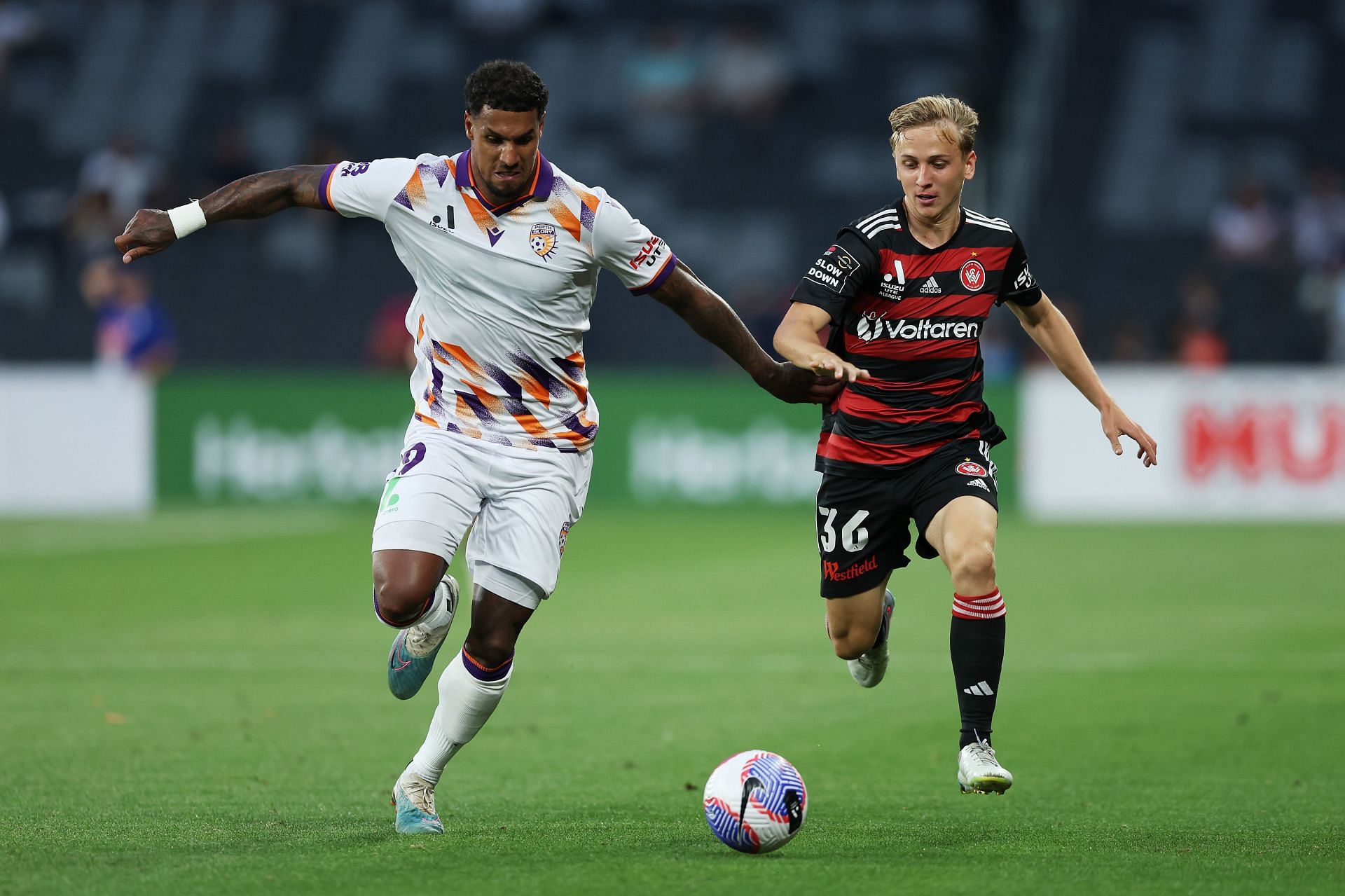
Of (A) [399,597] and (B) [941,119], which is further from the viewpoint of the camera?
(B) [941,119]

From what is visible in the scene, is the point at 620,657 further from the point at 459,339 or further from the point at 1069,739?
the point at 459,339

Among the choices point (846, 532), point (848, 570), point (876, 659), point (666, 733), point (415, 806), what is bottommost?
point (666, 733)

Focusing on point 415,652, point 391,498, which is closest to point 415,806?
point 415,652

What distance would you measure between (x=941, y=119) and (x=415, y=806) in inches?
111

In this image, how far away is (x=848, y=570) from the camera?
22.2 feet

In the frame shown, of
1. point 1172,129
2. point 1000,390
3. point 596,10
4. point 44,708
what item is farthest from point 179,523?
point 1172,129

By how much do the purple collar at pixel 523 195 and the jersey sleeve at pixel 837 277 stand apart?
951 mm

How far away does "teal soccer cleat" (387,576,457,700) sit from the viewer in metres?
6.14

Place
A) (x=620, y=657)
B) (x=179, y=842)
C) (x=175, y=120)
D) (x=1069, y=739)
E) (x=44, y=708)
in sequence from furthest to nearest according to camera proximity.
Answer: (x=175, y=120) → (x=620, y=657) → (x=44, y=708) → (x=1069, y=739) → (x=179, y=842)

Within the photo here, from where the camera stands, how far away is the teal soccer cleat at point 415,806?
5.51 m

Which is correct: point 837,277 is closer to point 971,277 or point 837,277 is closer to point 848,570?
point 971,277

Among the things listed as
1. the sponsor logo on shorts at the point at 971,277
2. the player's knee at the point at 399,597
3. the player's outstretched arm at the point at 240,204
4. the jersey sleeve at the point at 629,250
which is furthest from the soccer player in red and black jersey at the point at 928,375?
the player's outstretched arm at the point at 240,204

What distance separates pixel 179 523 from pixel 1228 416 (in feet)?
33.2

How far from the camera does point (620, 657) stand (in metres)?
9.95
